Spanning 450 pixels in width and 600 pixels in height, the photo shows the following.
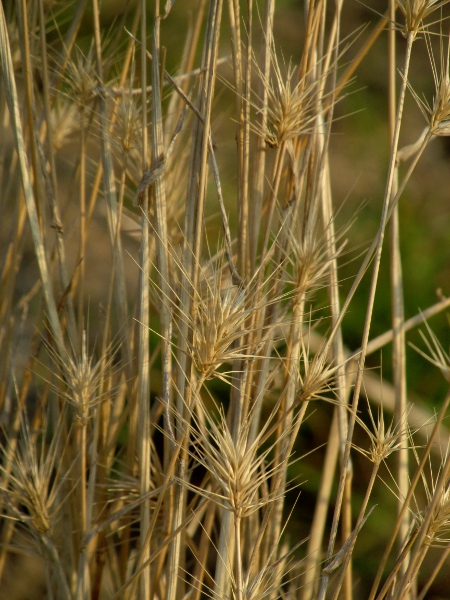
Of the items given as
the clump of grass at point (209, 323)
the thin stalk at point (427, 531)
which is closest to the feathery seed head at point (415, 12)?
the clump of grass at point (209, 323)

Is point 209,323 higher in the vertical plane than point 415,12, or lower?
lower

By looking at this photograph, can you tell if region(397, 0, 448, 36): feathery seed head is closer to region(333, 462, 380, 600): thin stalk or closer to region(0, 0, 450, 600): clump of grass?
region(0, 0, 450, 600): clump of grass

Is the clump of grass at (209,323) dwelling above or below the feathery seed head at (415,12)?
below

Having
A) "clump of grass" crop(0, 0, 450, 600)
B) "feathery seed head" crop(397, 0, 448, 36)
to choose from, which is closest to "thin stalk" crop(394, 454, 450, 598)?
"clump of grass" crop(0, 0, 450, 600)

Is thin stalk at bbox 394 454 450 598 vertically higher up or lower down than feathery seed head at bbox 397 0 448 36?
lower down

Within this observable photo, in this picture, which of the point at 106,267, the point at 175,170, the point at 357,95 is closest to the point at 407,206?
the point at 357,95

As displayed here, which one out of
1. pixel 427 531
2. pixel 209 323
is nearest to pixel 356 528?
pixel 427 531

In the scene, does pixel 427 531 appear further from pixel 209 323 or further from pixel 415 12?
pixel 415 12

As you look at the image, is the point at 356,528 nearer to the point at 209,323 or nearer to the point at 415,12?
the point at 209,323

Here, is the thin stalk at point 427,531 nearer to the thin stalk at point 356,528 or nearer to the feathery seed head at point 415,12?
the thin stalk at point 356,528

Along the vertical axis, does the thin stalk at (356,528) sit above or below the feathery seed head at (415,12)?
below

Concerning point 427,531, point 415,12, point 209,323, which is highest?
point 415,12

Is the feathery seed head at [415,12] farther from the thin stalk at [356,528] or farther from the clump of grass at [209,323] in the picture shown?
the thin stalk at [356,528]

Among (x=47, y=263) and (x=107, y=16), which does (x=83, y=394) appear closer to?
(x=47, y=263)
